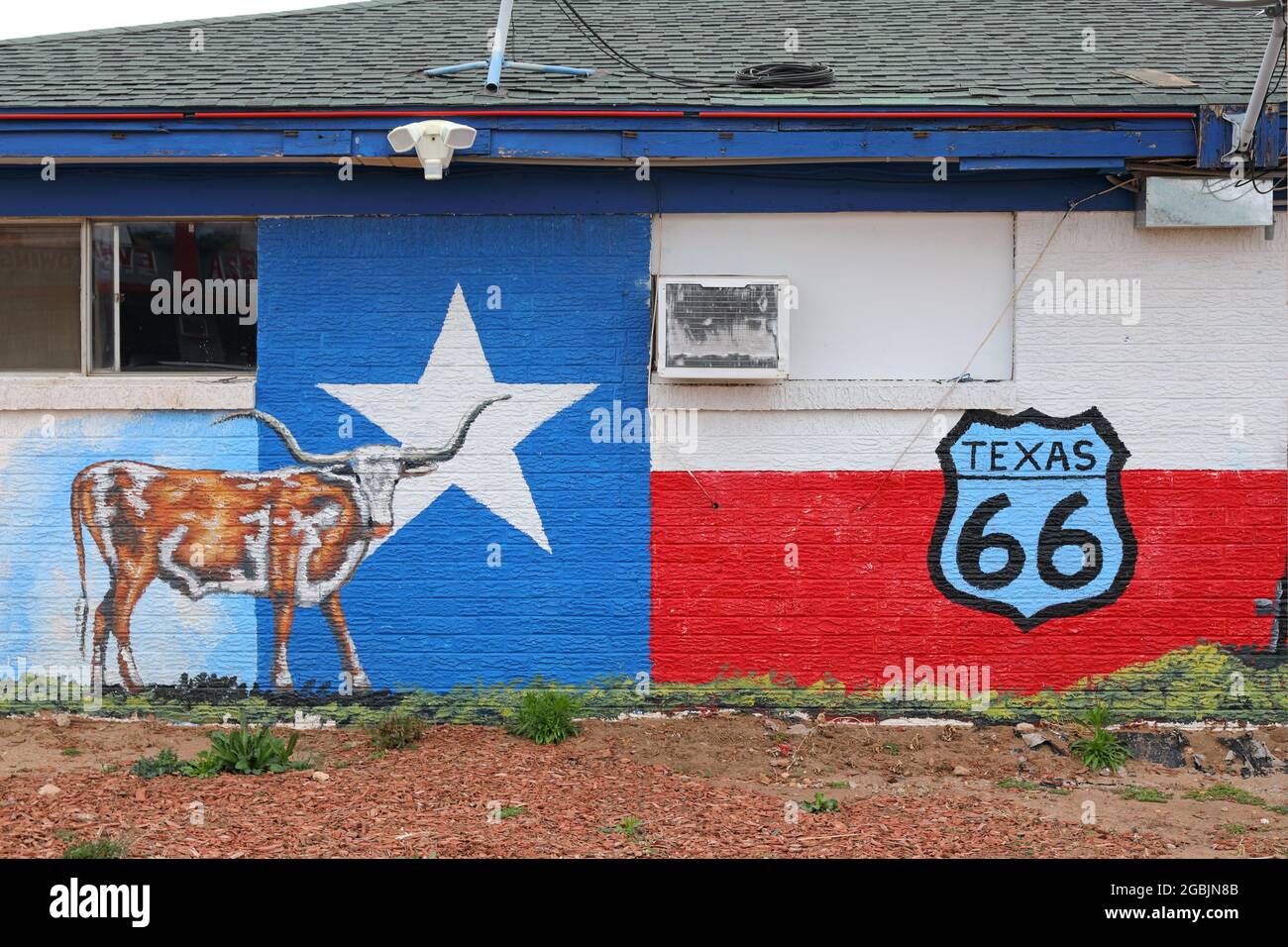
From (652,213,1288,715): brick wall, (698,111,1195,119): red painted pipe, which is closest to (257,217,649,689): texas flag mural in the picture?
→ (652,213,1288,715): brick wall

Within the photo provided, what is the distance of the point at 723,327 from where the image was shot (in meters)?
7.79

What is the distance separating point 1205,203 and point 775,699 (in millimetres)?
3923

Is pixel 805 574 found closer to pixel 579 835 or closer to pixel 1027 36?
pixel 579 835

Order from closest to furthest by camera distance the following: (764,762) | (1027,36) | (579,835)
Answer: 1. (579,835)
2. (764,762)
3. (1027,36)

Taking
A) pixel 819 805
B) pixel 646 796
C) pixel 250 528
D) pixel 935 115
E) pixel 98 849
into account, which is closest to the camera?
pixel 98 849

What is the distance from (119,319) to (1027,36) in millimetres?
6528

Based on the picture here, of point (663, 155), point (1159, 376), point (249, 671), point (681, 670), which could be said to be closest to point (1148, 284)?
point (1159, 376)

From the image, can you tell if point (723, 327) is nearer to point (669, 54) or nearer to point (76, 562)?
point (669, 54)

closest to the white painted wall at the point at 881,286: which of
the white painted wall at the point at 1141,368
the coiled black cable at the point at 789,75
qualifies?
the white painted wall at the point at 1141,368

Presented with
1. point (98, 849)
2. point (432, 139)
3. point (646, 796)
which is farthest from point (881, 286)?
point (98, 849)

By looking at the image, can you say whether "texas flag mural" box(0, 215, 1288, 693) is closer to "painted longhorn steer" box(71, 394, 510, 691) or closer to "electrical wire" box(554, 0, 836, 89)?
"painted longhorn steer" box(71, 394, 510, 691)

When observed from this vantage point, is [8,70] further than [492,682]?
Yes

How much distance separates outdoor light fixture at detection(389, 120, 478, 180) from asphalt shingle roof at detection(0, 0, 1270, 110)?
54 centimetres

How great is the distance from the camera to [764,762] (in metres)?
7.55
